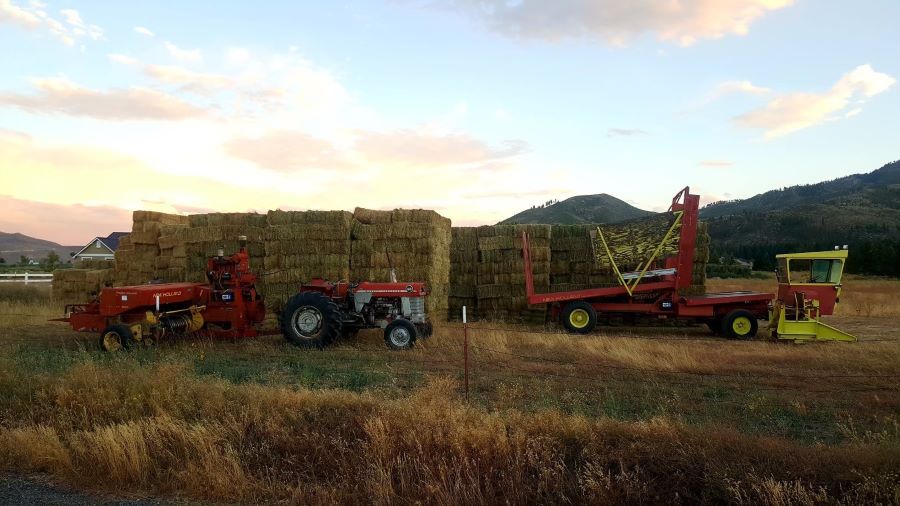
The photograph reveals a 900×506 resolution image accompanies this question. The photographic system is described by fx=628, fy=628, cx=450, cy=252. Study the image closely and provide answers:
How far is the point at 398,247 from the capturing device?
54.1 ft

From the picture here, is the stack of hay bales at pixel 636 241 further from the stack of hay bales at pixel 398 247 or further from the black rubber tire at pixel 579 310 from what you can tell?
the stack of hay bales at pixel 398 247

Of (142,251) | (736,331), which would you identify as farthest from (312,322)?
(736,331)

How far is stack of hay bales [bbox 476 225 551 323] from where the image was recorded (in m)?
18.5

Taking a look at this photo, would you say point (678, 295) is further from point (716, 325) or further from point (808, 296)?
point (808, 296)

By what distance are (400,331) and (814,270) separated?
960 cm

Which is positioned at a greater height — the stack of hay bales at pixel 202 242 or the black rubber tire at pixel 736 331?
the stack of hay bales at pixel 202 242

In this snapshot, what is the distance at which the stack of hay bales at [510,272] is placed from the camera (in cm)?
1850

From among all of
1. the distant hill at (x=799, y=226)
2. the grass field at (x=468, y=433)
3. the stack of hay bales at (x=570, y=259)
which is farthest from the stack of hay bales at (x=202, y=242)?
the distant hill at (x=799, y=226)

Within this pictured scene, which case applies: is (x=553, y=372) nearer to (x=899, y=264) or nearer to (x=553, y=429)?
(x=553, y=429)

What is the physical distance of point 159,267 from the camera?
18.7m

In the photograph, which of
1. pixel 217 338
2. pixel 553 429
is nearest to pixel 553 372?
pixel 553 429

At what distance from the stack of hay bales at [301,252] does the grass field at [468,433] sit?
21.5ft

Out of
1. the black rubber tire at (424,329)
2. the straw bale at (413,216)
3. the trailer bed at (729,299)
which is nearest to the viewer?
the black rubber tire at (424,329)

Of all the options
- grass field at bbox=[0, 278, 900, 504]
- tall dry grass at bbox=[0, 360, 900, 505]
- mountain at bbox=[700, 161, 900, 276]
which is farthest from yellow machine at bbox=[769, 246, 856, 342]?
mountain at bbox=[700, 161, 900, 276]
